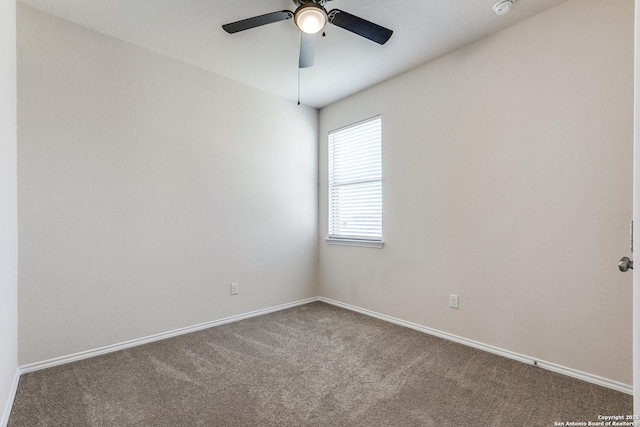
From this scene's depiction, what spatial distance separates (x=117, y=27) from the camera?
247 centimetres

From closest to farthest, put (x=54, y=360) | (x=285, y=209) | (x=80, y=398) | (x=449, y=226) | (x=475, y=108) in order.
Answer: (x=80, y=398) < (x=54, y=360) < (x=475, y=108) < (x=449, y=226) < (x=285, y=209)

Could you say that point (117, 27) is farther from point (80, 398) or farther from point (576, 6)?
point (576, 6)

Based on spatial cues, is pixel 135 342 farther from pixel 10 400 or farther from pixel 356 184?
pixel 356 184

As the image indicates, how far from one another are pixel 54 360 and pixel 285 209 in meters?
2.48

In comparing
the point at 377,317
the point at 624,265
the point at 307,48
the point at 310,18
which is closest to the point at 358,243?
the point at 377,317

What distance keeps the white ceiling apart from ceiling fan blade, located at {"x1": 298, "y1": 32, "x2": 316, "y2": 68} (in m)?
0.29

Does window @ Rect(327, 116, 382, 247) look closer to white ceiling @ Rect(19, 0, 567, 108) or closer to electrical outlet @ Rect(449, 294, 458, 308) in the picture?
white ceiling @ Rect(19, 0, 567, 108)

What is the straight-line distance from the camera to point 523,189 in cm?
238

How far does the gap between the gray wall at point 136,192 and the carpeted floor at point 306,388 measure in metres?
0.43

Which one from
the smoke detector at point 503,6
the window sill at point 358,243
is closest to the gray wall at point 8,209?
the window sill at point 358,243

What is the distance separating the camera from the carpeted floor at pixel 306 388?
5.69 ft

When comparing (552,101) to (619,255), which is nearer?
(619,255)

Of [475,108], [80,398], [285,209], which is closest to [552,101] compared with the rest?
[475,108]

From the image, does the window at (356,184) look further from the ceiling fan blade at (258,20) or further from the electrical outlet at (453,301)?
the ceiling fan blade at (258,20)
